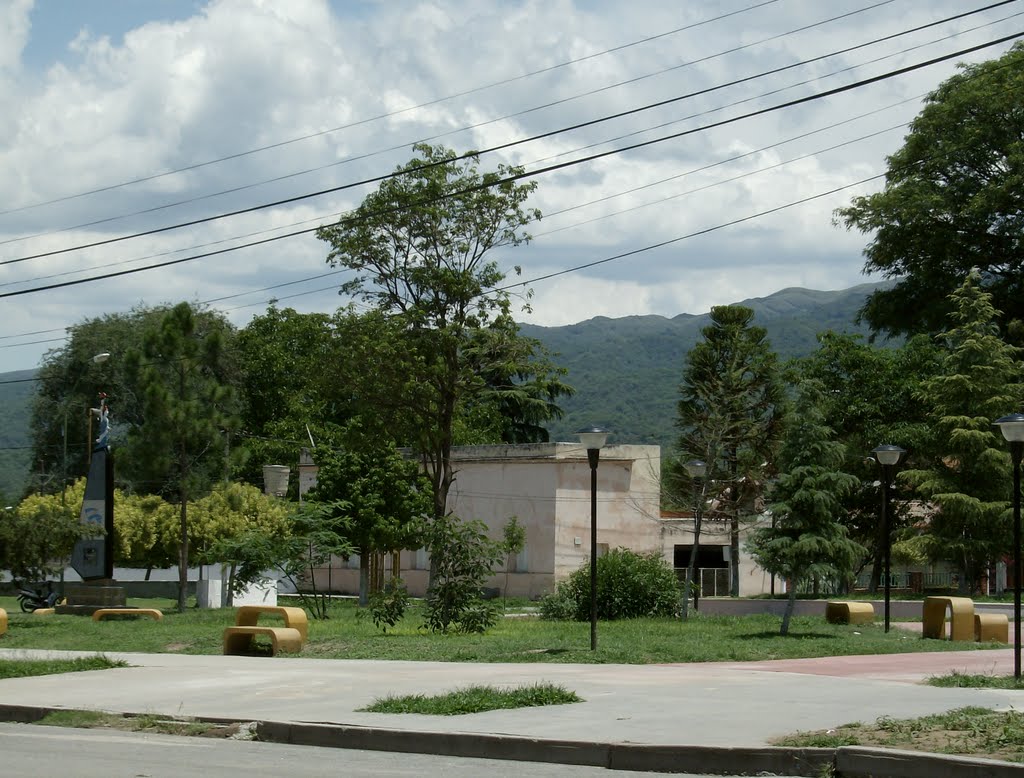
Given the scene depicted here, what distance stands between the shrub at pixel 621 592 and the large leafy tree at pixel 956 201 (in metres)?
23.1

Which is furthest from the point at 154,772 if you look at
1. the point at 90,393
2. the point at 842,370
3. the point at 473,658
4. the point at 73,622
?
the point at 90,393

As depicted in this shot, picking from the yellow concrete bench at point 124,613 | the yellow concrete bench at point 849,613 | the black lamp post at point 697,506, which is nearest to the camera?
the yellow concrete bench at point 849,613

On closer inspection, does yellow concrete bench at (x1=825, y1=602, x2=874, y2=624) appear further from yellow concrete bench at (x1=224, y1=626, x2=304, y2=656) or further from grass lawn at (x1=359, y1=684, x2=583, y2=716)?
grass lawn at (x1=359, y1=684, x2=583, y2=716)

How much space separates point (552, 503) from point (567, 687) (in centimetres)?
3354

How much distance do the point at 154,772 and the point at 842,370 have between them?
43.4 meters

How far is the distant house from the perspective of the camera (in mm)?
48812

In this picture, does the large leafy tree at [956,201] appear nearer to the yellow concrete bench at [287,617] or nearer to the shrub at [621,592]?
the shrub at [621,592]

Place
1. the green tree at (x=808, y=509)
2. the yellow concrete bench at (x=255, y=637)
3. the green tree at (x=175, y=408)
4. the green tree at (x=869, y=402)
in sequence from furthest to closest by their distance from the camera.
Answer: the green tree at (x=869, y=402) → the green tree at (x=175, y=408) → the green tree at (x=808, y=509) → the yellow concrete bench at (x=255, y=637)

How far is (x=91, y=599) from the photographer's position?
35.8m

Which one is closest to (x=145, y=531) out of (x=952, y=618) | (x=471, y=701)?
(x=952, y=618)

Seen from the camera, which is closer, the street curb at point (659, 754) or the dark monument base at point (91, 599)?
the street curb at point (659, 754)

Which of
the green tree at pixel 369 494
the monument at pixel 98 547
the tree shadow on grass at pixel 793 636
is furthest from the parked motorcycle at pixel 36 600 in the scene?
the tree shadow on grass at pixel 793 636

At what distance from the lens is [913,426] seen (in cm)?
4547

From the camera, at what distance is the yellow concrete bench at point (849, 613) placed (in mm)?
27719
